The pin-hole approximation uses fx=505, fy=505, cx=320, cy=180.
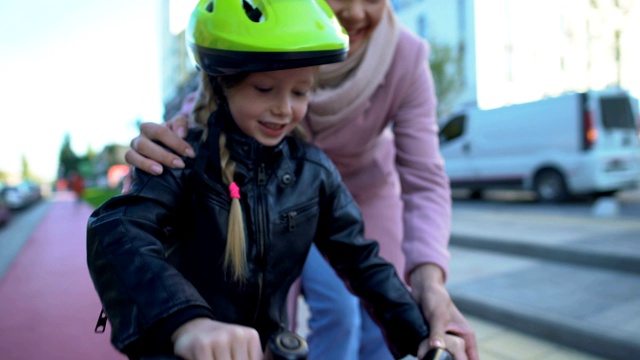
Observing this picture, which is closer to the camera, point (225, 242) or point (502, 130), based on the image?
point (225, 242)

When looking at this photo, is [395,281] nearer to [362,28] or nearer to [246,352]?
[246,352]

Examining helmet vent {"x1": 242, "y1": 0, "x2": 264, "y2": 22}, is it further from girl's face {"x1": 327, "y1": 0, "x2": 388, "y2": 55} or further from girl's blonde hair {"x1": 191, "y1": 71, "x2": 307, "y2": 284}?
girl's face {"x1": 327, "y1": 0, "x2": 388, "y2": 55}

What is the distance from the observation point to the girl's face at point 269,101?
1051mm

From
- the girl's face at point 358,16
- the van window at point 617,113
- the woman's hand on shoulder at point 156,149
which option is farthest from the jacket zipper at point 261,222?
the van window at point 617,113

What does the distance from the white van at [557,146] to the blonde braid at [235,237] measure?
9.27m

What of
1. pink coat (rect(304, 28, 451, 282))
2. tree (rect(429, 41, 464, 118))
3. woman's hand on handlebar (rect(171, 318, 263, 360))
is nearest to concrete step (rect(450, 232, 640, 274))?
pink coat (rect(304, 28, 451, 282))

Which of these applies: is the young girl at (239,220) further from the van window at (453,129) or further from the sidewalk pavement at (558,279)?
the van window at (453,129)

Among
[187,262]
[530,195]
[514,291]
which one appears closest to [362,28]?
[187,262]

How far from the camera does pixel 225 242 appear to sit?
3.41 feet

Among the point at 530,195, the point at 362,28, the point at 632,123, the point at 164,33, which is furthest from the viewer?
the point at 164,33

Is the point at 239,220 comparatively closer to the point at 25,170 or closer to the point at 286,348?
the point at 286,348

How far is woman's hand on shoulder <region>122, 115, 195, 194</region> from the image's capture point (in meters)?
1.01

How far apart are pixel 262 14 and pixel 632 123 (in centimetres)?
1017

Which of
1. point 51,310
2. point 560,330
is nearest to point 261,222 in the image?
point 560,330
